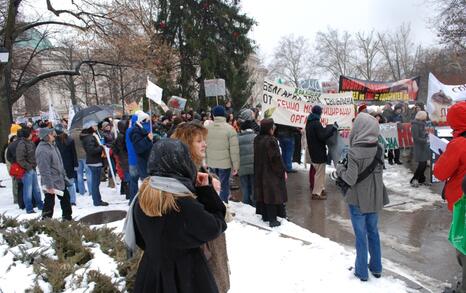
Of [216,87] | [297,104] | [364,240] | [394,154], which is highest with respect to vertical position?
[216,87]

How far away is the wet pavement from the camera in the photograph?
16.8 feet

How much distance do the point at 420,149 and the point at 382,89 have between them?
18.3 feet

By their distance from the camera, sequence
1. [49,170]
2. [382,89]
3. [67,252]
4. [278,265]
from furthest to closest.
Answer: [382,89] < [49,170] < [278,265] < [67,252]

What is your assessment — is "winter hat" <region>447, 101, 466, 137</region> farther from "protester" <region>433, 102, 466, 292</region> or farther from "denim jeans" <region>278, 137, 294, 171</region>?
"denim jeans" <region>278, 137, 294, 171</region>

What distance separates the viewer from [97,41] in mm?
19375

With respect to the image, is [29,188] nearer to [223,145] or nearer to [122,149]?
[122,149]

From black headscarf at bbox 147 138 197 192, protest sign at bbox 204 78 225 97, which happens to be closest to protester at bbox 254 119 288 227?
black headscarf at bbox 147 138 197 192

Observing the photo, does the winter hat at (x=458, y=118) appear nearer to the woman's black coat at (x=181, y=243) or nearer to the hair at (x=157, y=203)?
the woman's black coat at (x=181, y=243)

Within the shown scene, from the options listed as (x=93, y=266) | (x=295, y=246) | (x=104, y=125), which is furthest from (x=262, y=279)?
(x=104, y=125)

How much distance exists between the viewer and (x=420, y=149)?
31.6 ft

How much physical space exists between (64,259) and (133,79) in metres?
31.9

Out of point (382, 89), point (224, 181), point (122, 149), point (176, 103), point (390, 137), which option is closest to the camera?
point (224, 181)

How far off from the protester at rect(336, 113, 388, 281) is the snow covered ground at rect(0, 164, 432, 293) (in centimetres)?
30

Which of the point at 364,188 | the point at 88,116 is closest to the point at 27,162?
the point at 88,116
